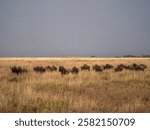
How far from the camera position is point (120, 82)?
15.4 metres

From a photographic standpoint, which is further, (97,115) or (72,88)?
(72,88)

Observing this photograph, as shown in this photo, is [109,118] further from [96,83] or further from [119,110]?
[96,83]

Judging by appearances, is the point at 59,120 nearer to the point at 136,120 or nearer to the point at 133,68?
the point at 136,120

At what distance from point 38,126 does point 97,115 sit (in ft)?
4.90

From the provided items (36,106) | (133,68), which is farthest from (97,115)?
(133,68)

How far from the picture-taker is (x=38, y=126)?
22.4 feet

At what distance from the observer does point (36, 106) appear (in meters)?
9.15

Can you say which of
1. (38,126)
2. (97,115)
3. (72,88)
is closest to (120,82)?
(72,88)

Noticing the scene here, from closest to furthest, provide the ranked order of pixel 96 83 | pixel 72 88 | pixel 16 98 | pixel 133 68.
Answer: pixel 16 98, pixel 72 88, pixel 96 83, pixel 133 68

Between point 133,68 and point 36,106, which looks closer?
point 36,106

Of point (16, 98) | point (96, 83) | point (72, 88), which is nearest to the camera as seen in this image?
point (16, 98)

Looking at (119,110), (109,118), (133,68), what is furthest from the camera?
(133,68)

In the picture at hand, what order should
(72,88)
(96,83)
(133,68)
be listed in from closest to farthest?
(72,88) < (96,83) < (133,68)

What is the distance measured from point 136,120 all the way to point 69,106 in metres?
2.46
